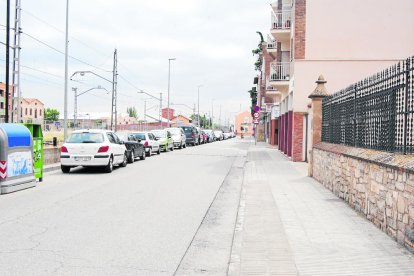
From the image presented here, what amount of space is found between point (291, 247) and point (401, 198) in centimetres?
166

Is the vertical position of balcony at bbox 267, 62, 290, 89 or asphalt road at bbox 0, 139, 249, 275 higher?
balcony at bbox 267, 62, 290, 89

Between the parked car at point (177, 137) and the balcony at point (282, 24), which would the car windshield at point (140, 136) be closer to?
the balcony at point (282, 24)

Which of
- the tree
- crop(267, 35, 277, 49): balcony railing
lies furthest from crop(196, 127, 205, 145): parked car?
the tree

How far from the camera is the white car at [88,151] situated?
16750mm

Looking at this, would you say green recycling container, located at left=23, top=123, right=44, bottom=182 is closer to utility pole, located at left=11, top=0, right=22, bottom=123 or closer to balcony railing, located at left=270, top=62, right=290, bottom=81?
utility pole, located at left=11, top=0, right=22, bottom=123

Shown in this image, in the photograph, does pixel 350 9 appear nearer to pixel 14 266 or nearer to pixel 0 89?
pixel 14 266

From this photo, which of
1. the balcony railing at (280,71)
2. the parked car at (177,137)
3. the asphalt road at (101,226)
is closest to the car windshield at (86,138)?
the asphalt road at (101,226)

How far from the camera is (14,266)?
536cm

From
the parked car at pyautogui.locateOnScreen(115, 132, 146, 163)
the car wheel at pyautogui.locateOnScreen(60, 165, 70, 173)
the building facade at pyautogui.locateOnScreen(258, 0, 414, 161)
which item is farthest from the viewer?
the building facade at pyautogui.locateOnScreen(258, 0, 414, 161)

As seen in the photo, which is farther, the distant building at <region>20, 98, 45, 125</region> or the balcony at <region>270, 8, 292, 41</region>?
the distant building at <region>20, 98, 45, 125</region>

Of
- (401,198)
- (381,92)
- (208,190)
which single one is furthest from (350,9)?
(401,198)

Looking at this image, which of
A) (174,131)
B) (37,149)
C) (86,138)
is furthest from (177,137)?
(37,149)

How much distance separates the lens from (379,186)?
24.8 feet

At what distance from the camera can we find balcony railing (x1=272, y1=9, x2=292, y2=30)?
29675mm
